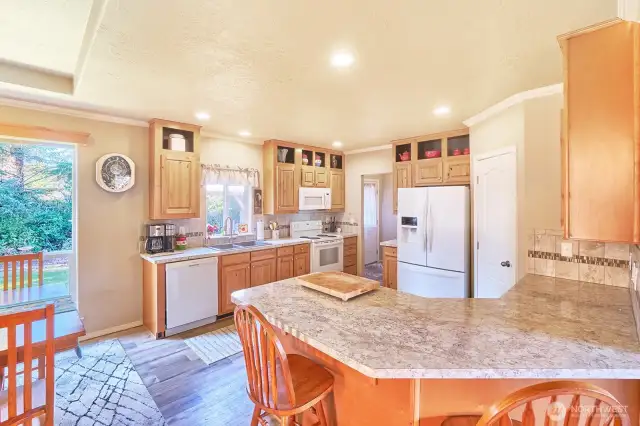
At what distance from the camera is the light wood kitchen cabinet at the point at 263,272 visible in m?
4.02

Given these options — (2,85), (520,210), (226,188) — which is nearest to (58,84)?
(2,85)

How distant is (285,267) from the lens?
14.5 feet

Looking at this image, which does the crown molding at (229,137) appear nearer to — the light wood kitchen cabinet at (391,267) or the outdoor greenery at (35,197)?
the outdoor greenery at (35,197)

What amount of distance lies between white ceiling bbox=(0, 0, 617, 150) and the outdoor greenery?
0.61 m

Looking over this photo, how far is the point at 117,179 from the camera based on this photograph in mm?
3309

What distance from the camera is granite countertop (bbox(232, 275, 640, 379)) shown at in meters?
1.00

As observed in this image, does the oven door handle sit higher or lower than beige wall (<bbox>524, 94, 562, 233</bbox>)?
lower

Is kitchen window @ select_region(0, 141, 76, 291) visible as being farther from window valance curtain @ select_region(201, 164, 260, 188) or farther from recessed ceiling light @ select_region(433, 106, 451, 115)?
recessed ceiling light @ select_region(433, 106, 451, 115)

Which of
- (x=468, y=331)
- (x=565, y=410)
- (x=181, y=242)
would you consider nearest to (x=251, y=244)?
(x=181, y=242)

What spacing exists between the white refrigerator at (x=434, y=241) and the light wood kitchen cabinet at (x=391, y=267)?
36 centimetres

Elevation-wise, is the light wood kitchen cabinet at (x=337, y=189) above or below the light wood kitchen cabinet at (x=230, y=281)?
above

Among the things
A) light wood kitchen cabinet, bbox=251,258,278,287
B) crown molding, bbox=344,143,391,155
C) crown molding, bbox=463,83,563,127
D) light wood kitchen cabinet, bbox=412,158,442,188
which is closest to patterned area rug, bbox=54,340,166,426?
light wood kitchen cabinet, bbox=251,258,278,287

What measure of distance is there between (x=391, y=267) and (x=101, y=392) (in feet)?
11.8

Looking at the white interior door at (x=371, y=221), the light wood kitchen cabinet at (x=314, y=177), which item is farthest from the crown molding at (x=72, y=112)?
the white interior door at (x=371, y=221)
